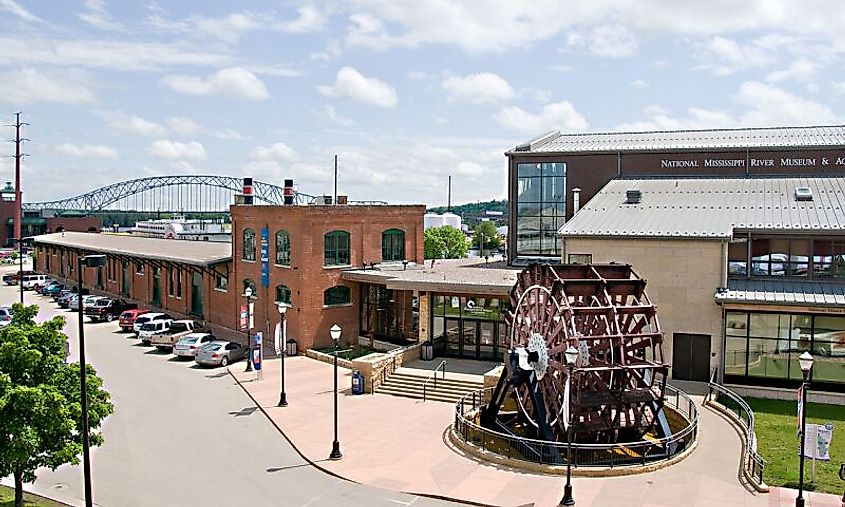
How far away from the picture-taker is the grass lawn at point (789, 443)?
65.6 ft

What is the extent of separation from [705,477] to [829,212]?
17.0 m

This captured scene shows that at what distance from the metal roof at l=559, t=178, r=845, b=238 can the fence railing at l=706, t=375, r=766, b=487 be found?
20.5 feet

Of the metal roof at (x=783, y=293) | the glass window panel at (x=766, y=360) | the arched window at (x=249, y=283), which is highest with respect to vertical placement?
the metal roof at (x=783, y=293)

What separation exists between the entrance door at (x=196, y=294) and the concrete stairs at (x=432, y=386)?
71.7 ft

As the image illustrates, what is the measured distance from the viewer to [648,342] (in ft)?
78.2

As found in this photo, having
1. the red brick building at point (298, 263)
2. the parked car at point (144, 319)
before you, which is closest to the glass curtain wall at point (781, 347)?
the red brick building at point (298, 263)

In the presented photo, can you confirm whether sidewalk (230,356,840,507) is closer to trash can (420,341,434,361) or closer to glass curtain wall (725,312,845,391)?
glass curtain wall (725,312,845,391)

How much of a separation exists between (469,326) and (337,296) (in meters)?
8.12

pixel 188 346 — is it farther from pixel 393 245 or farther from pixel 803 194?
pixel 803 194

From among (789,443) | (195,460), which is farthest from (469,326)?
(195,460)

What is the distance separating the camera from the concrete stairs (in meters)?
29.9

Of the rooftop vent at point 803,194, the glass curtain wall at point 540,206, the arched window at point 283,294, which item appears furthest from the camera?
the glass curtain wall at point 540,206

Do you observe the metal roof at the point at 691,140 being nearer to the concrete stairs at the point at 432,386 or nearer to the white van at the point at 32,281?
the concrete stairs at the point at 432,386

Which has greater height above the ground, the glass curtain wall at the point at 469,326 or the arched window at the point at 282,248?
the arched window at the point at 282,248
